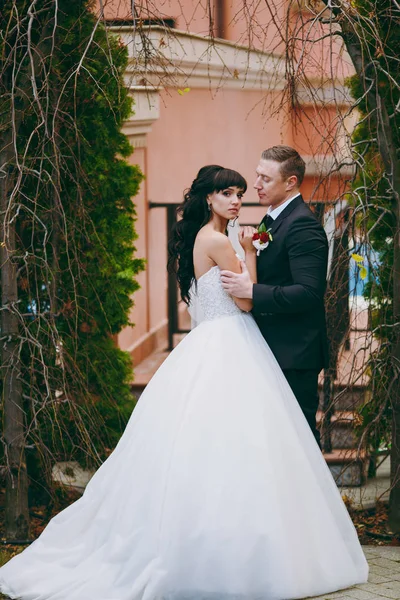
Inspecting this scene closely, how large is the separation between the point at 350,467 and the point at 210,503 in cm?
225

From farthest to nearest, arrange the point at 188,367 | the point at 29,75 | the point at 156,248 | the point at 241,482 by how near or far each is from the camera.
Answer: the point at 156,248 → the point at 29,75 → the point at 188,367 → the point at 241,482

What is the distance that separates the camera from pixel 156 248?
11125 mm

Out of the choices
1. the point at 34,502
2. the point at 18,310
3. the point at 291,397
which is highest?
the point at 18,310

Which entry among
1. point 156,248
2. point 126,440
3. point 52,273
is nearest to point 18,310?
point 52,273

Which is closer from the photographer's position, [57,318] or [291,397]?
[291,397]

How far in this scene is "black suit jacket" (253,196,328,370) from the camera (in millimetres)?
4996

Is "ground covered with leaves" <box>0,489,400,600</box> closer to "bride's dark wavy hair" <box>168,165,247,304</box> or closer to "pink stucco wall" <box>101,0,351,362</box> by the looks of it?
"bride's dark wavy hair" <box>168,165,247,304</box>

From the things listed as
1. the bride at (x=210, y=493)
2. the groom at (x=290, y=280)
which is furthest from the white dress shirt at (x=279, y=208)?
the bride at (x=210, y=493)

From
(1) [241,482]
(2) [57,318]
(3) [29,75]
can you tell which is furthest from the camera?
(2) [57,318]

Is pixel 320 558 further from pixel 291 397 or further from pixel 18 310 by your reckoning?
pixel 18 310

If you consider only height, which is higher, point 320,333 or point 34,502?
point 320,333

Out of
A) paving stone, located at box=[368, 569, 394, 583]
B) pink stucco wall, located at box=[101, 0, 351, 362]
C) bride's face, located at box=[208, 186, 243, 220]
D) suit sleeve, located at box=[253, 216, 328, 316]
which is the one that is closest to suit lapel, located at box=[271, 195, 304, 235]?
suit sleeve, located at box=[253, 216, 328, 316]

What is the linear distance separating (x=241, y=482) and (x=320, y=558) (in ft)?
1.75

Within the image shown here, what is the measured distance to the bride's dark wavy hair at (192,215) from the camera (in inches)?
201
